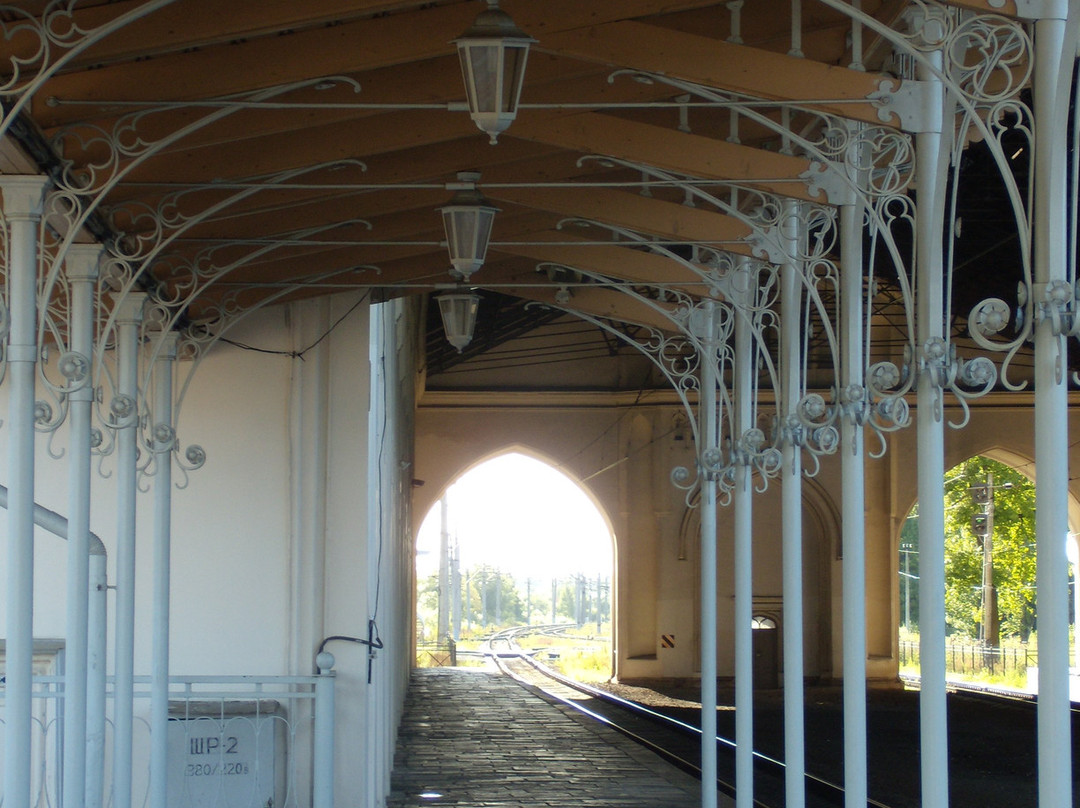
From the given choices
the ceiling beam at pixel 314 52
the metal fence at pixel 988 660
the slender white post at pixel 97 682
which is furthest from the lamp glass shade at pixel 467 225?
the metal fence at pixel 988 660

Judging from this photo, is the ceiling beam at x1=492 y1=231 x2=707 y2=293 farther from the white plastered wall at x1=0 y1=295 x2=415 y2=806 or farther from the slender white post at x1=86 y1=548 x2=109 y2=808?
the slender white post at x1=86 y1=548 x2=109 y2=808

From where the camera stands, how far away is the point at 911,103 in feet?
17.4

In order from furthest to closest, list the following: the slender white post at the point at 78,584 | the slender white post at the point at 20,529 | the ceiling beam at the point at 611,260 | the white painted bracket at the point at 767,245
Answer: the ceiling beam at the point at 611,260 → the white painted bracket at the point at 767,245 → the slender white post at the point at 78,584 → the slender white post at the point at 20,529

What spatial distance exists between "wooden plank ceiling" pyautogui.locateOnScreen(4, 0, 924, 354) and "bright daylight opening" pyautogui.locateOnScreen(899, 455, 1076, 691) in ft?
73.0

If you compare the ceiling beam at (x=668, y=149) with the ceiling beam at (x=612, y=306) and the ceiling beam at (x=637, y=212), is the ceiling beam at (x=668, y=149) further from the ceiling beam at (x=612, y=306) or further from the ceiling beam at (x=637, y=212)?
the ceiling beam at (x=612, y=306)

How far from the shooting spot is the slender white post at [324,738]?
8133 millimetres

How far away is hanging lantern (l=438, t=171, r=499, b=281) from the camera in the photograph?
624cm

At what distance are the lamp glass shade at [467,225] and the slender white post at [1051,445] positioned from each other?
285 centimetres

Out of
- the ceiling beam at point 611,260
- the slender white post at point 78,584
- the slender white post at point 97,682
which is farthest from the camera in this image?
the ceiling beam at point 611,260

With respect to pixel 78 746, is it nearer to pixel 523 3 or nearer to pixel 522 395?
pixel 523 3

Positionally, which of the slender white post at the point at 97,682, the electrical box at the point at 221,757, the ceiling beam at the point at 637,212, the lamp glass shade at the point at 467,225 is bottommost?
the electrical box at the point at 221,757

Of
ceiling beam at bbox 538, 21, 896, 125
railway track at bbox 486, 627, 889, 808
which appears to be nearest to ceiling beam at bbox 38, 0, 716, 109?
ceiling beam at bbox 538, 21, 896, 125

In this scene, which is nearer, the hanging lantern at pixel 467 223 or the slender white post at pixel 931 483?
the slender white post at pixel 931 483

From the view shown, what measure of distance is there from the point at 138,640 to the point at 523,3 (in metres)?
5.19
